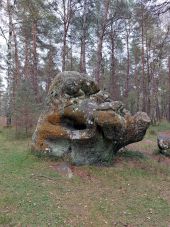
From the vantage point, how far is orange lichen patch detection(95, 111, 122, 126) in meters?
7.92

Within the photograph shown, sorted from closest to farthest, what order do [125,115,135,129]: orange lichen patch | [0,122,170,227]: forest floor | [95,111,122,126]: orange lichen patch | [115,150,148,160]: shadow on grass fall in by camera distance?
[0,122,170,227]: forest floor, [95,111,122,126]: orange lichen patch, [125,115,135,129]: orange lichen patch, [115,150,148,160]: shadow on grass

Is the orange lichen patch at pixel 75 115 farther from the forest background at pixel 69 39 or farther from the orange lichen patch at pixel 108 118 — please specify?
the forest background at pixel 69 39

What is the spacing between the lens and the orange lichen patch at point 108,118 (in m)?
7.92

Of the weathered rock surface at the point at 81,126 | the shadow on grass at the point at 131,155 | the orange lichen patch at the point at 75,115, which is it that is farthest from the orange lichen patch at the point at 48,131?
the shadow on grass at the point at 131,155

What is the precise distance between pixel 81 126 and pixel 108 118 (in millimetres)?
1014

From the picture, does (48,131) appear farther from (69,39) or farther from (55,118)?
(69,39)

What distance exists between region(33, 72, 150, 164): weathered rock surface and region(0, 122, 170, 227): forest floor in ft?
1.50

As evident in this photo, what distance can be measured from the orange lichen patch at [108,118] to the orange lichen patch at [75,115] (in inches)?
17.9

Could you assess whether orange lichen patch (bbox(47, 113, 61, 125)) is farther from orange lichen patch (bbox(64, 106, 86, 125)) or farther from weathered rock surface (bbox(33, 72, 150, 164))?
orange lichen patch (bbox(64, 106, 86, 125))

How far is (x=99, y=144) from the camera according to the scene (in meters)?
8.42

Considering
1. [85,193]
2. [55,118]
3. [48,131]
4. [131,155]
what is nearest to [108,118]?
[55,118]

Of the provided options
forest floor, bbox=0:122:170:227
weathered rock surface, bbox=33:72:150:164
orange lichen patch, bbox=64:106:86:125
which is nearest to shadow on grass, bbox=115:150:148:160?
forest floor, bbox=0:122:170:227

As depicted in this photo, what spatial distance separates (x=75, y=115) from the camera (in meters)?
8.29

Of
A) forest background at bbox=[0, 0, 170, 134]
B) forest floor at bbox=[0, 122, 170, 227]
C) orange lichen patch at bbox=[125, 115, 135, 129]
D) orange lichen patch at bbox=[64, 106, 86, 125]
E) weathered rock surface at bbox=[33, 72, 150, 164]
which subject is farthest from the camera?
forest background at bbox=[0, 0, 170, 134]
